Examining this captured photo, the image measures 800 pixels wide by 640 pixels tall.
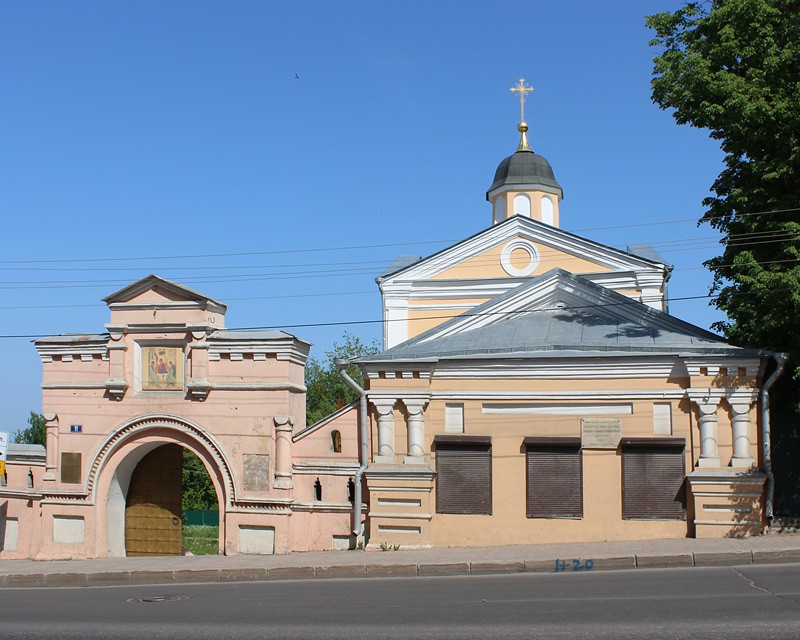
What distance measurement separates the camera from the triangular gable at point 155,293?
18.2 m

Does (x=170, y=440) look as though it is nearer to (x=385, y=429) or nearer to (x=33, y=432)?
(x=385, y=429)

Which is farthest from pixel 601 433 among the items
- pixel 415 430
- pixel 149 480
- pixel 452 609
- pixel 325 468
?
pixel 149 480

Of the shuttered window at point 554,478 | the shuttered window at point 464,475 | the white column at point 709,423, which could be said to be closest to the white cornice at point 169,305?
the shuttered window at point 464,475

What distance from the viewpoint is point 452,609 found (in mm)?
10703

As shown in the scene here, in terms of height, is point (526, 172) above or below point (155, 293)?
above

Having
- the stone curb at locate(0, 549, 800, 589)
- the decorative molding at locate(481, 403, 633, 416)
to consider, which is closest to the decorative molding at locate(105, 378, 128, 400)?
the stone curb at locate(0, 549, 800, 589)

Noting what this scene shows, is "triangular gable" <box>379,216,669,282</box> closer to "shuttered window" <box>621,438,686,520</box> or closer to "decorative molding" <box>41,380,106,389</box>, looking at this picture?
"decorative molding" <box>41,380,106,389</box>

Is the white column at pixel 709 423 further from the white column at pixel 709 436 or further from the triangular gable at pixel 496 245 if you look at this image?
the triangular gable at pixel 496 245

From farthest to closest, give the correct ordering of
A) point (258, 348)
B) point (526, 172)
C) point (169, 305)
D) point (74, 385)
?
point (526, 172), point (74, 385), point (169, 305), point (258, 348)

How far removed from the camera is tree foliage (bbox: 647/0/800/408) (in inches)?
617

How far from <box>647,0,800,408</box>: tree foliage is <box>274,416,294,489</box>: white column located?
785 centimetres

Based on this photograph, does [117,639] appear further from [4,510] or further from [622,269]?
[622,269]

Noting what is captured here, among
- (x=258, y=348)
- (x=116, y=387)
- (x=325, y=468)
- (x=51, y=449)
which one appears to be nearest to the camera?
(x=325, y=468)

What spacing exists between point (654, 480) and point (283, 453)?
643cm
